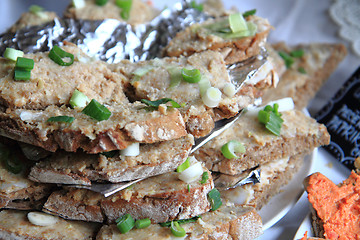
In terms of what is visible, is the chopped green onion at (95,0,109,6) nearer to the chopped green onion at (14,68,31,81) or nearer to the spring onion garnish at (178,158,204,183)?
the chopped green onion at (14,68,31,81)

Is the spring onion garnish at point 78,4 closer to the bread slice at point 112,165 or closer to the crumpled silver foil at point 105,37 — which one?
the crumpled silver foil at point 105,37

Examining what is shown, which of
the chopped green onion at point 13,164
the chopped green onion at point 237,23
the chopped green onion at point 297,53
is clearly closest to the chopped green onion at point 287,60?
the chopped green onion at point 297,53

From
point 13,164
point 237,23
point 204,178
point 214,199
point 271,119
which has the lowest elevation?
point 13,164

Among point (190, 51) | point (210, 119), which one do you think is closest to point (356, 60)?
point (190, 51)

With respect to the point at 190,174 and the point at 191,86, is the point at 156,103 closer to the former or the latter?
the point at 191,86

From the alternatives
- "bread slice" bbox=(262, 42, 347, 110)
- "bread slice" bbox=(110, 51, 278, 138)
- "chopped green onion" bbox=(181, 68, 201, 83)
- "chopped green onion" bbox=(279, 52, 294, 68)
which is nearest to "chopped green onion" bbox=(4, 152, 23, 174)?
"bread slice" bbox=(110, 51, 278, 138)

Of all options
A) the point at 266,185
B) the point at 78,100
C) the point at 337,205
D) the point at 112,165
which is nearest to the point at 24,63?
the point at 78,100
